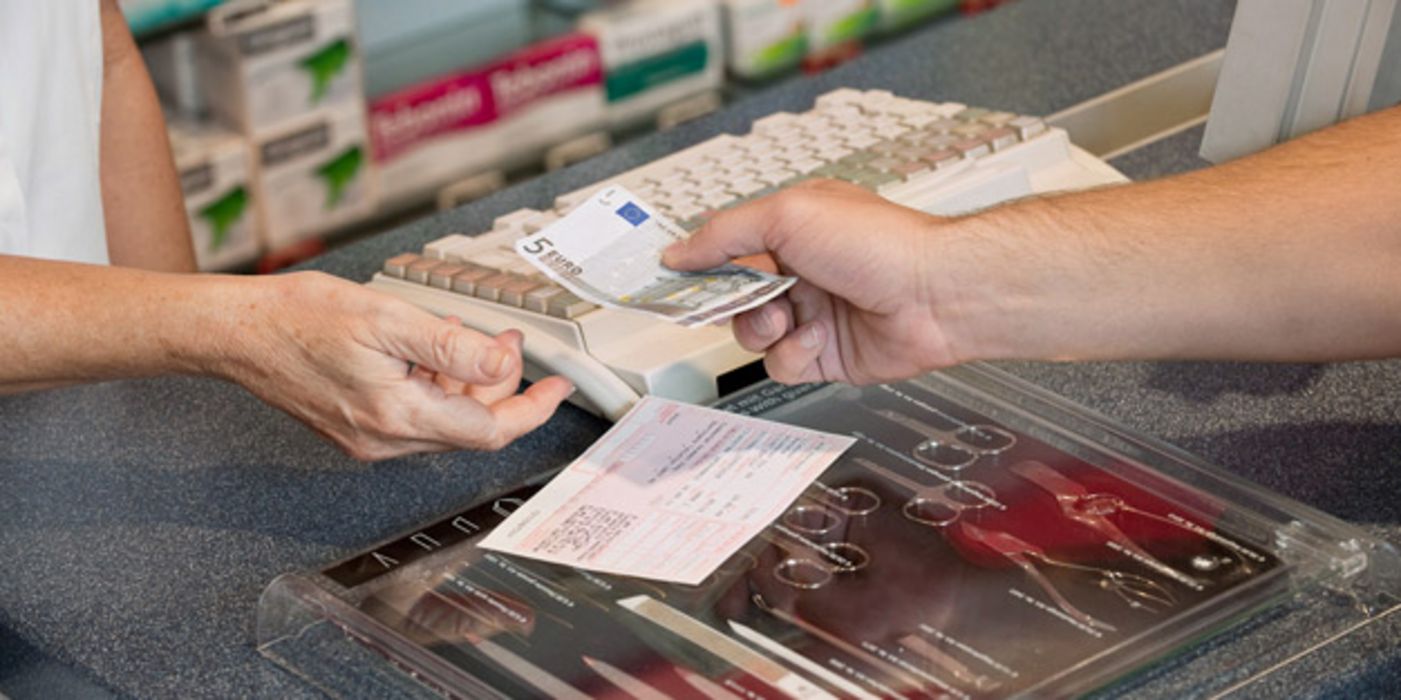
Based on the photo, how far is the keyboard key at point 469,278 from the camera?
54.0 inches

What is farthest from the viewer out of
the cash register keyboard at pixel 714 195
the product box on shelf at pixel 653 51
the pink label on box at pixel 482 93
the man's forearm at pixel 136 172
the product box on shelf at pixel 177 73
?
the product box on shelf at pixel 653 51

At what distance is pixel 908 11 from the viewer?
383 cm

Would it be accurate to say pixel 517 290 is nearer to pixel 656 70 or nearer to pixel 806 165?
pixel 806 165

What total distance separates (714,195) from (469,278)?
0.66ft

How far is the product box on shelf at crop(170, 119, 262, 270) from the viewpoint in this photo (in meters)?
2.98

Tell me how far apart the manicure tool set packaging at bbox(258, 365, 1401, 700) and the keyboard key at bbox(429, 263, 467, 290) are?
0.26 metres

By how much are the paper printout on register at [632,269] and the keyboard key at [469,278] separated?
0.13 m

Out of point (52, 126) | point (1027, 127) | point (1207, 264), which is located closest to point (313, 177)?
point (52, 126)

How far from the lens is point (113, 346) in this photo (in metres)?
1.20

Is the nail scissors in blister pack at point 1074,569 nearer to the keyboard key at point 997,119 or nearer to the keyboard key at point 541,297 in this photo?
the keyboard key at point 541,297

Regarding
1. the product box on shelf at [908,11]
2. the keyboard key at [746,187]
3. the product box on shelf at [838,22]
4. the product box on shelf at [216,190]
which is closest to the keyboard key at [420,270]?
the keyboard key at [746,187]

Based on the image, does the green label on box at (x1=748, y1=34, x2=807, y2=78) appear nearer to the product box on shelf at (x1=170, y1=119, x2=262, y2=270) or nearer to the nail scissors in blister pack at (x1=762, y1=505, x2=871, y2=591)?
the product box on shelf at (x1=170, y1=119, x2=262, y2=270)

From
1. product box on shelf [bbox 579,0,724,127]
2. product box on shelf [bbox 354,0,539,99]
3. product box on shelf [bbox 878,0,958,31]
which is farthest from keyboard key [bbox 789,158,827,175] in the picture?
product box on shelf [bbox 878,0,958,31]

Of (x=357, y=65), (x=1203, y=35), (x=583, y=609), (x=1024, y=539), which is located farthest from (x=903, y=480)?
(x=357, y=65)
